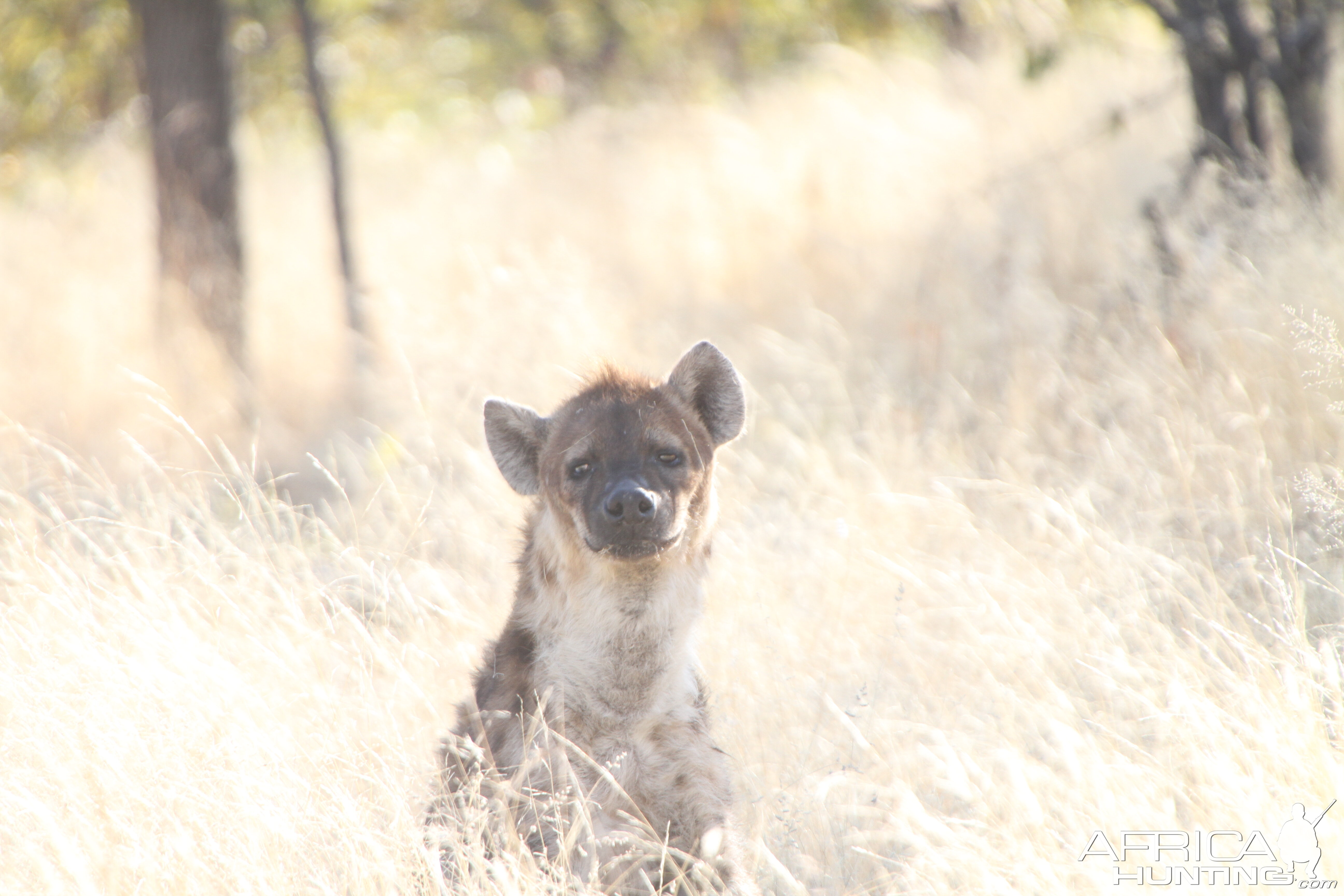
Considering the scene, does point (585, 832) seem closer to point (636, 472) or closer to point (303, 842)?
point (303, 842)

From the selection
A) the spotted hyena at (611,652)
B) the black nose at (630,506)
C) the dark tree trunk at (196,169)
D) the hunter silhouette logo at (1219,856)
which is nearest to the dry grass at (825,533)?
the hunter silhouette logo at (1219,856)

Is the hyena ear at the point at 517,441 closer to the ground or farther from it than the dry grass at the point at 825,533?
farther from it

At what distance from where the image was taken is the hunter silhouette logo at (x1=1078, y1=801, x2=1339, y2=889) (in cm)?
265

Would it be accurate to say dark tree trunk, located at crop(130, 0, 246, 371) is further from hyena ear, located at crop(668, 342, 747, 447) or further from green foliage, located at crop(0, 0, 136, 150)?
hyena ear, located at crop(668, 342, 747, 447)

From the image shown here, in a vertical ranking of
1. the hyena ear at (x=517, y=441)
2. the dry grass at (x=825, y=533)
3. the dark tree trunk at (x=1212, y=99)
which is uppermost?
the dark tree trunk at (x=1212, y=99)

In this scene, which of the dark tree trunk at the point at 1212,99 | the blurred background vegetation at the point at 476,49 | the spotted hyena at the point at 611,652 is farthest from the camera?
the blurred background vegetation at the point at 476,49

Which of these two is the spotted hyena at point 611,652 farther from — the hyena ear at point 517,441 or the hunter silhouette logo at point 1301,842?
the hunter silhouette logo at point 1301,842

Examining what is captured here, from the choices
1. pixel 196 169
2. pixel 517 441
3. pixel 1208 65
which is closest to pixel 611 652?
pixel 517 441

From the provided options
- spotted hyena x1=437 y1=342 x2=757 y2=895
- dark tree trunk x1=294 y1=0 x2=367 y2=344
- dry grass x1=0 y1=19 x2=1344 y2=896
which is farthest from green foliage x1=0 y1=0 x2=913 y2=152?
spotted hyena x1=437 y1=342 x2=757 y2=895

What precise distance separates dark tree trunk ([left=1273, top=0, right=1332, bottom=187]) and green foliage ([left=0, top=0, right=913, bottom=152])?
3.86 meters

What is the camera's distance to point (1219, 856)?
285 centimetres

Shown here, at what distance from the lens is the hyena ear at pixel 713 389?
364 centimetres

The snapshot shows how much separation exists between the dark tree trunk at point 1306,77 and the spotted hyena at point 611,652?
3.88 metres

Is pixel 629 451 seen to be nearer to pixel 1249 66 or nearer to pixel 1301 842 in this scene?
pixel 1301 842
